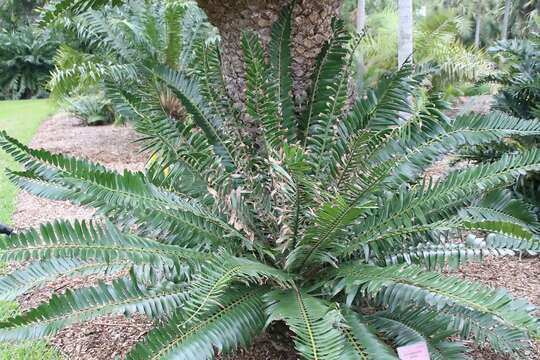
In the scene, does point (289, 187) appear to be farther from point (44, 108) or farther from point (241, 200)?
point (44, 108)

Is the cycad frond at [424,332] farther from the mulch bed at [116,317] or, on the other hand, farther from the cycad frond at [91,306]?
the cycad frond at [91,306]

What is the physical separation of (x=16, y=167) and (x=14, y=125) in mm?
4892

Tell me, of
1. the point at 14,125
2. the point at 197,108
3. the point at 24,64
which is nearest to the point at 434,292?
the point at 197,108

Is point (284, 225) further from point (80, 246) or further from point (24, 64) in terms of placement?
point (24, 64)

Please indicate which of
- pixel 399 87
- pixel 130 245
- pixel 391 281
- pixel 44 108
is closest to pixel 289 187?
pixel 391 281

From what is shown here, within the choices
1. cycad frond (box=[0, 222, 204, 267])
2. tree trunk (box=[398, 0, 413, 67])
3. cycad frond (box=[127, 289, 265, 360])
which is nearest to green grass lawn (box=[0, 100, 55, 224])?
cycad frond (box=[0, 222, 204, 267])

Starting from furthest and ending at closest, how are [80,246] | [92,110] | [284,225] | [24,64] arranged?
[24,64]
[92,110]
[284,225]
[80,246]

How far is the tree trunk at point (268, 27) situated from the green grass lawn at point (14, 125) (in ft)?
9.60

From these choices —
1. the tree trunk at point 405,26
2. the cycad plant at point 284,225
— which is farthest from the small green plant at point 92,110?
the cycad plant at point 284,225

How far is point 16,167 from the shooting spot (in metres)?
6.57

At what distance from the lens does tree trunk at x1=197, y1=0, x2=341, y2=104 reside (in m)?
2.68

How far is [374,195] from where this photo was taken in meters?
2.17

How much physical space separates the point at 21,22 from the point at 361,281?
2411 cm

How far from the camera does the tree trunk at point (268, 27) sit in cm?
268
